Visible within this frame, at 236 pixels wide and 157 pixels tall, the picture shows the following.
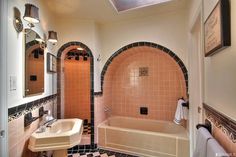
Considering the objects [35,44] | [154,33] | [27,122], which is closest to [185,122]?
[154,33]

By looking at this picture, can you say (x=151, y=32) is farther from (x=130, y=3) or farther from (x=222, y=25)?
(x=222, y=25)

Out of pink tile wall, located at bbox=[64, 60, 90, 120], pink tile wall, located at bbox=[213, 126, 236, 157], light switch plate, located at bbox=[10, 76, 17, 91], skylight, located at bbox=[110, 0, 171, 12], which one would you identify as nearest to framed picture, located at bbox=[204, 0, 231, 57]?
pink tile wall, located at bbox=[213, 126, 236, 157]

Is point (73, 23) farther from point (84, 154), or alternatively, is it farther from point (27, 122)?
point (84, 154)

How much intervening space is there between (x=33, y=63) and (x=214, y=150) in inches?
78.7

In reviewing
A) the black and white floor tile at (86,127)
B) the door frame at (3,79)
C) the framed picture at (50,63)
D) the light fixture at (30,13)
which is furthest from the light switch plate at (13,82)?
the black and white floor tile at (86,127)

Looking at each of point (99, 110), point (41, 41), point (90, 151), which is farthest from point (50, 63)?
point (90, 151)

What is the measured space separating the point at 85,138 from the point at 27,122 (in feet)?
5.65

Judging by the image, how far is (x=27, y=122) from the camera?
175 cm

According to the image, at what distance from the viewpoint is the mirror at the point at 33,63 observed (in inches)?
71.7

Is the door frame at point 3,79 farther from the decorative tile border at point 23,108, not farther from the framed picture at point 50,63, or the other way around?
the framed picture at point 50,63

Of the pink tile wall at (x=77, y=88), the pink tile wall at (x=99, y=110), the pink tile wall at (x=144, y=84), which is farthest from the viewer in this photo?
the pink tile wall at (x=77, y=88)

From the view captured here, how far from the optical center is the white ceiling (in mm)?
2402

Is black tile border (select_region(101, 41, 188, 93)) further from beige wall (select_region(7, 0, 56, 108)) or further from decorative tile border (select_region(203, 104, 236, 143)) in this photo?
decorative tile border (select_region(203, 104, 236, 143))

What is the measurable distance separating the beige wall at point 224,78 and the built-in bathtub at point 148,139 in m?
1.38
